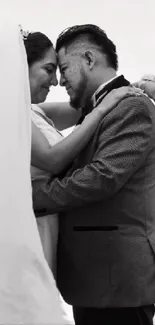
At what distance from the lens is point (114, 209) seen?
1590 millimetres

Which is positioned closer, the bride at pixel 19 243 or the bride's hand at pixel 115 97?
the bride at pixel 19 243

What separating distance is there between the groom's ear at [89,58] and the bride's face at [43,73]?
3.9 inches

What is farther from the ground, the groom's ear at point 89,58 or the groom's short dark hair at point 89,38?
the groom's short dark hair at point 89,38

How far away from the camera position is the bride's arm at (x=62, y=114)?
2211 millimetres

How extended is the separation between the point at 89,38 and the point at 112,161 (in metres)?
0.49

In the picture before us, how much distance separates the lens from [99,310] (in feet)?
5.26

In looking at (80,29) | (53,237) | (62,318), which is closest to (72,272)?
(53,237)

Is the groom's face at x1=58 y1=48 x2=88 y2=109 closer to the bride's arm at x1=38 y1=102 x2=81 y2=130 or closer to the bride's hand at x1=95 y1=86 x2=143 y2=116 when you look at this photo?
the bride's hand at x1=95 y1=86 x2=143 y2=116

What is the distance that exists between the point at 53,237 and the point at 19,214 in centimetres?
37

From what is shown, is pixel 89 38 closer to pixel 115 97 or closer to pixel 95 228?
pixel 115 97

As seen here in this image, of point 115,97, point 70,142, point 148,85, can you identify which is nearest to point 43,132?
point 70,142

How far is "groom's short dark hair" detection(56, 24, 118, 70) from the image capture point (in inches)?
72.6

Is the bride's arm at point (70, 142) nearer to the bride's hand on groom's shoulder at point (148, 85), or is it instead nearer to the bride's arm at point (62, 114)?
the bride's hand on groom's shoulder at point (148, 85)

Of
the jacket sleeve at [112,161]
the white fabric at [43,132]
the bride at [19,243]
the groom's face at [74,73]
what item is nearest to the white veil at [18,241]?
the bride at [19,243]
